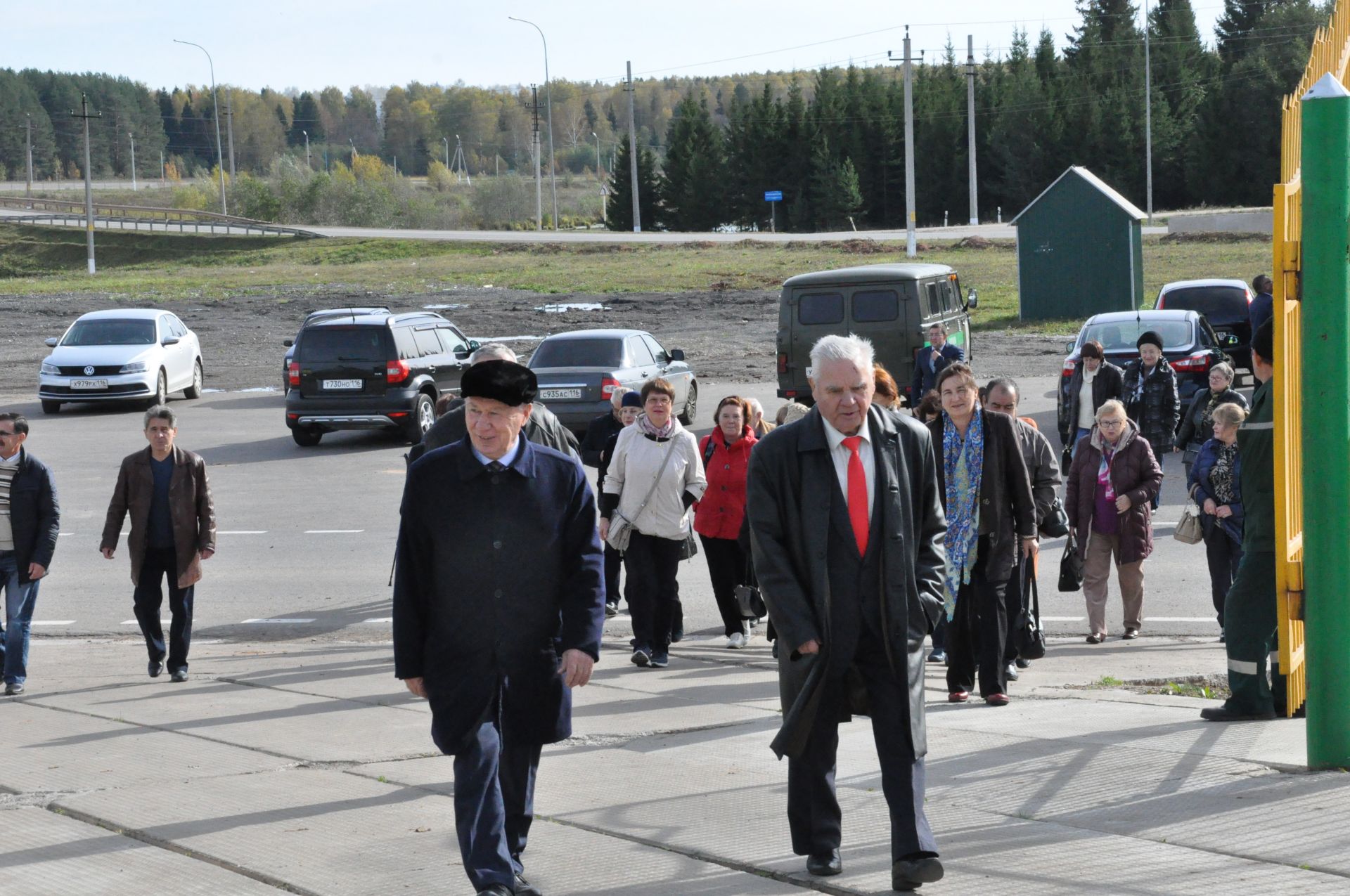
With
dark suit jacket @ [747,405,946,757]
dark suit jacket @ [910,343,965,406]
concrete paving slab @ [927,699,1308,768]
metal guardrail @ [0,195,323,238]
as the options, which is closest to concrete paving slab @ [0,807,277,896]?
dark suit jacket @ [747,405,946,757]

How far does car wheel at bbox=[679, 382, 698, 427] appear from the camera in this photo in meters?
23.5

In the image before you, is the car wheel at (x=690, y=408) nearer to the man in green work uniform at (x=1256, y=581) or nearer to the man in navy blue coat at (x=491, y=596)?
the man in green work uniform at (x=1256, y=581)

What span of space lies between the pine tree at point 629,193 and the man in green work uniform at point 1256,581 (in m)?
83.9

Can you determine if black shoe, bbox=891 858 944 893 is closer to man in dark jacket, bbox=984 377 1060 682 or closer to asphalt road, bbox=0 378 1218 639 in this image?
asphalt road, bbox=0 378 1218 639

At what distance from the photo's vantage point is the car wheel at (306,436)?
21938 millimetres

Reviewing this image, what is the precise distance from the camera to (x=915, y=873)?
15.2 feet

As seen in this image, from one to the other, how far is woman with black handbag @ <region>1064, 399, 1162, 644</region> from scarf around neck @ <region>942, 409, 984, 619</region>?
9.51 ft

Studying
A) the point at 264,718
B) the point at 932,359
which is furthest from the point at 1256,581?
the point at 932,359

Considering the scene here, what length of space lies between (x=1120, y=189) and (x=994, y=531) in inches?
3200

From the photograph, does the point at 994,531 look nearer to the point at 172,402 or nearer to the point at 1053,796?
the point at 1053,796

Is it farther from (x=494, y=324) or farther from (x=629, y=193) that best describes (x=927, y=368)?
(x=629, y=193)

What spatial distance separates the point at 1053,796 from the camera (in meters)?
5.67

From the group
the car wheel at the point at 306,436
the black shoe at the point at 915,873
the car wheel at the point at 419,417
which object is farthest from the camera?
the car wheel at the point at 306,436

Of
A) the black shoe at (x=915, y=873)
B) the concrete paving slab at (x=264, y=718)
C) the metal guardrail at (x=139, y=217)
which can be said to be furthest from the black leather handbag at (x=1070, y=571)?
the metal guardrail at (x=139, y=217)
